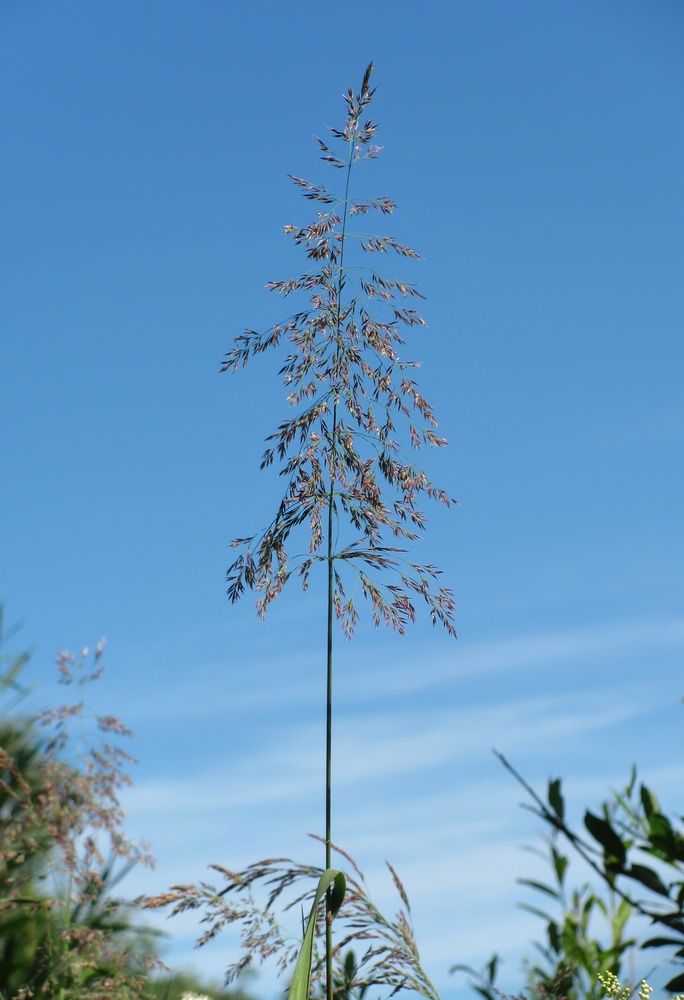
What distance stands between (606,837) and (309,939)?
1.57m

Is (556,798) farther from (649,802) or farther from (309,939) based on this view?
(309,939)

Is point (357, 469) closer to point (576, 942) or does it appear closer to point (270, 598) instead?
point (270, 598)

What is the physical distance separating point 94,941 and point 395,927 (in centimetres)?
83

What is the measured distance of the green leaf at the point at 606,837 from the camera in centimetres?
103

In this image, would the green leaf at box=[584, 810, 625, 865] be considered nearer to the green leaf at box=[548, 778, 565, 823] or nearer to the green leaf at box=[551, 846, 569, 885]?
the green leaf at box=[548, 778, 565, 823]

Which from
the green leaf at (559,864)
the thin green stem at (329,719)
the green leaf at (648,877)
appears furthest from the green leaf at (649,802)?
the thin green stem at (329,719)

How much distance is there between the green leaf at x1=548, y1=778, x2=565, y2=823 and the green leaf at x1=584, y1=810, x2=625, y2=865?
0.10ft

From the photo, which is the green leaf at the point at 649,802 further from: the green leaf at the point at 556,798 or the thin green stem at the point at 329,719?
the thin green stem at the point at 329,719

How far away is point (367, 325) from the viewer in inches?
136

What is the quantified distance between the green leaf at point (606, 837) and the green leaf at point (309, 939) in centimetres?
153

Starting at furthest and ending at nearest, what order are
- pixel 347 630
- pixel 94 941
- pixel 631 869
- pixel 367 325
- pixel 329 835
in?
pixel 367 325 < pixel 347 630 < pixel 94 941 < pixel 329 835 < pixel 631 869

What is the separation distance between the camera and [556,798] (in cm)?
105

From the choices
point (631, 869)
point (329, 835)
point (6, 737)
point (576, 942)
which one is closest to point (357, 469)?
point (329, 835)

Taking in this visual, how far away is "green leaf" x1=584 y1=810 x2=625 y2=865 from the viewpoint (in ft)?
3.37
